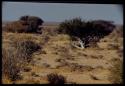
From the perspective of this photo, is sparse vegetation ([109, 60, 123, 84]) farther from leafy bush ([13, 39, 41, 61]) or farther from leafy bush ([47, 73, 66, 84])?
leafy bush ([13, 39, 41, 61])

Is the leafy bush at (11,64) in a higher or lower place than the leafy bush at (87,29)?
lower

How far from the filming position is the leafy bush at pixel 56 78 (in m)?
7.90

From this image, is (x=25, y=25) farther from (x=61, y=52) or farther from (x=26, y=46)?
(x=61, y=52)

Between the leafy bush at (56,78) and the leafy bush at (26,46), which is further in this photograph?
the leafy bush at (26,46)

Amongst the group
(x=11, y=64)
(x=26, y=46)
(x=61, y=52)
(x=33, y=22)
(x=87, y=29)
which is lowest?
(x=11, y=64)

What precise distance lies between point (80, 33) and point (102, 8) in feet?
2.13

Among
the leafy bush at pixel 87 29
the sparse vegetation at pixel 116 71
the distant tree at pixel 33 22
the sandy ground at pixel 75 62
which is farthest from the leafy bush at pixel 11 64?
the sparse vegetation at pixel 116 71

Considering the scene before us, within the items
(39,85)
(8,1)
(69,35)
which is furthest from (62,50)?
(8,1)

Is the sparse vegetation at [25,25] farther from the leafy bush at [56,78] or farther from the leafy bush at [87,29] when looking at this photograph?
the leafy bush at [56,78]

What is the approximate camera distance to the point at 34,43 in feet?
26.2

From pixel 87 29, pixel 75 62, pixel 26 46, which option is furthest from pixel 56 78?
pixel 87 29

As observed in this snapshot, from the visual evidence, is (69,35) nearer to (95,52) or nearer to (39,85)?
(95,52)

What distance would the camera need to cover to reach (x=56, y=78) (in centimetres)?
790

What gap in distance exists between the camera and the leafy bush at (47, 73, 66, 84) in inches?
311
